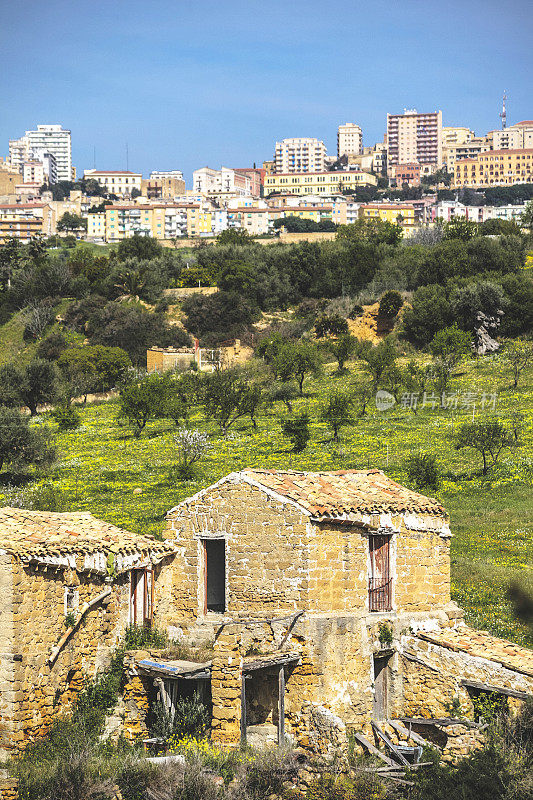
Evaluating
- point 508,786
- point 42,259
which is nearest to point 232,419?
point 508,786

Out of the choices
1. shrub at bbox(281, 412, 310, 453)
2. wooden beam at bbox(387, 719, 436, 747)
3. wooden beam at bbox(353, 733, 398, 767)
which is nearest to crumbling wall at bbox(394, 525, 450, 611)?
wooden beam at bbox(387, 719, 436, 747)

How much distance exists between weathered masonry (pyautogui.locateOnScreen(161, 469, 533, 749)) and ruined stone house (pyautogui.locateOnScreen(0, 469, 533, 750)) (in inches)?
1.1

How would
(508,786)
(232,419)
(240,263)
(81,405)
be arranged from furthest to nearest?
1. (240,263)
2. (81,405)
3. (232,419)
4. (508,786)

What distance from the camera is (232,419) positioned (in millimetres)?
53844

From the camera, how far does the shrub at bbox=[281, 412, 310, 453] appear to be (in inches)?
1772

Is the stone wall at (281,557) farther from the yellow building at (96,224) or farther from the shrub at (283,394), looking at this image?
the yellow building at (96,224)

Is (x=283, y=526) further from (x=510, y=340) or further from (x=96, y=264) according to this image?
(x=96, y=264)

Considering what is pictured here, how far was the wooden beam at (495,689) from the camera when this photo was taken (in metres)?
18.6

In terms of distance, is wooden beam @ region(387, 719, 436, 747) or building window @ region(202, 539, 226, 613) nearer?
wooden beam @ region(387, 719, 436, 747)

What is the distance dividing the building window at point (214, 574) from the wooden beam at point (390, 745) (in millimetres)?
3681

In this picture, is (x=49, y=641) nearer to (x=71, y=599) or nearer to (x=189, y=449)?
(x=71, y=599)

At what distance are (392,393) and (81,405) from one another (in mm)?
20422

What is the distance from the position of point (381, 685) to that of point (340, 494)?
3.69 metres

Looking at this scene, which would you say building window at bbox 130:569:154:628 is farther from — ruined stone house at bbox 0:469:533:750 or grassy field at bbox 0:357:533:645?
grassy field at bbox 0:357:533:645
